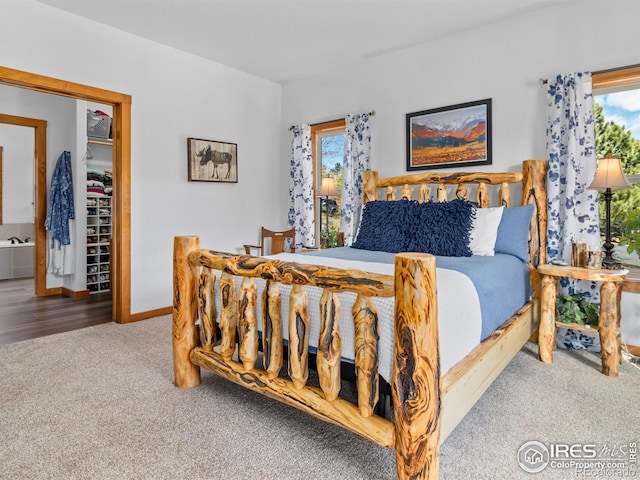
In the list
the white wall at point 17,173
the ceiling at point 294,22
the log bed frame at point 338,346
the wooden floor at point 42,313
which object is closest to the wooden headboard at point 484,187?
the log bed frame at point 338,346

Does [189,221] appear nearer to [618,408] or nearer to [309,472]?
[309,472]

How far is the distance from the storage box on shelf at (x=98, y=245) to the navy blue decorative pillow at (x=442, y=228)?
4205mm

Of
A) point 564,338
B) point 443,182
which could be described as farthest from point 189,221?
point 564,338

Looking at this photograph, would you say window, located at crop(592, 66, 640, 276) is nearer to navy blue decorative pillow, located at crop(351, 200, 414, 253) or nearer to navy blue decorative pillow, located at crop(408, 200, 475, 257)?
navy blue decorative pillow, located at crop(408, 200, 475, 257)

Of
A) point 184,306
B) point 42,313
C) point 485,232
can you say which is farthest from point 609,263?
point 42,313

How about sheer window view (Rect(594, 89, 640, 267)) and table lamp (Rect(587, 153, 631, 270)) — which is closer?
table lamp (Rect(587, 153, 631, 270))

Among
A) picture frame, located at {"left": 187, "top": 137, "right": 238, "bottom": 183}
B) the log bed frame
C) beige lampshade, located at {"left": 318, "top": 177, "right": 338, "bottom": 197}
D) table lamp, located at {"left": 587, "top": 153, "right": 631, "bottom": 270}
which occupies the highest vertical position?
picture frame, located at {"left": 187, "top": 137, "right": 238, "bottom": 183}

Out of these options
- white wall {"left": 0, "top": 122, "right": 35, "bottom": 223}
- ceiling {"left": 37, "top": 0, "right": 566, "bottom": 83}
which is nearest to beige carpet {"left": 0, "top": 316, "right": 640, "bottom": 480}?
ceiling {"left": 37, "top": 0, "right": 566, "bottom": 83}

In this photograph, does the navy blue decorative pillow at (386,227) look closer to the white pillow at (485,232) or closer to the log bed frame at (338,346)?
the white pillow at (485,232)

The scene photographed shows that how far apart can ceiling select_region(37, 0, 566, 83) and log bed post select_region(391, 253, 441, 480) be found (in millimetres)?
2566

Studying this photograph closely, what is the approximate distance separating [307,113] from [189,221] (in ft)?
6.28

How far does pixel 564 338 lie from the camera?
9.78ft

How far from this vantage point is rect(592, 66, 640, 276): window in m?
2.84

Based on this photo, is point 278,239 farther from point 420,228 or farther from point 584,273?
point 584,273
